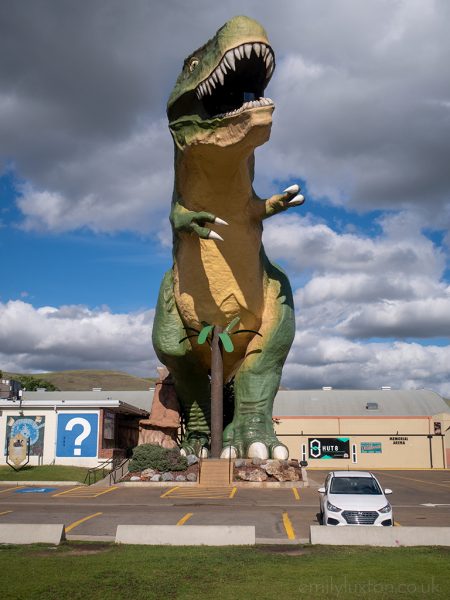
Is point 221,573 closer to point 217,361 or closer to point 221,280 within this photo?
point 221,280

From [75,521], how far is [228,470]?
5331mm

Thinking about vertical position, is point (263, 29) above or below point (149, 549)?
above

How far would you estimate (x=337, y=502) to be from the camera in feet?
30.7

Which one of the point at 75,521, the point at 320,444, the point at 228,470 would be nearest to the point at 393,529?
the point at 75,521

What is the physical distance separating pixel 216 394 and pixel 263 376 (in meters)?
1.37

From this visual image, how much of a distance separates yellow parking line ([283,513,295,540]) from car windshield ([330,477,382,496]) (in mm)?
864

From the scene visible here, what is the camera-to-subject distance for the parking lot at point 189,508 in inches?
401

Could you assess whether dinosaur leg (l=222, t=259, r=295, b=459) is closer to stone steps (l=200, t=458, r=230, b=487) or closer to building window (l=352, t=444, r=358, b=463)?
stone steps (l=200, t=458, r=230, b=487)

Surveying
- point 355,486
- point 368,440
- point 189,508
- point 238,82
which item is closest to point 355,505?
point 355,486

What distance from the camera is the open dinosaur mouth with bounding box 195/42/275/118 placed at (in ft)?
36.9

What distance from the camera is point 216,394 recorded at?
623 inches

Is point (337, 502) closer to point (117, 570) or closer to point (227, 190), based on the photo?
point (117, 570)

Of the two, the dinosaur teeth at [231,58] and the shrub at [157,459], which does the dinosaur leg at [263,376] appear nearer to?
the shrub at [157,459]

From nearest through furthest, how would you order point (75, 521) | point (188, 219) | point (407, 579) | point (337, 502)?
point (407, 579) < point (337, 502) < point (75, 521) < point (188, 219)
